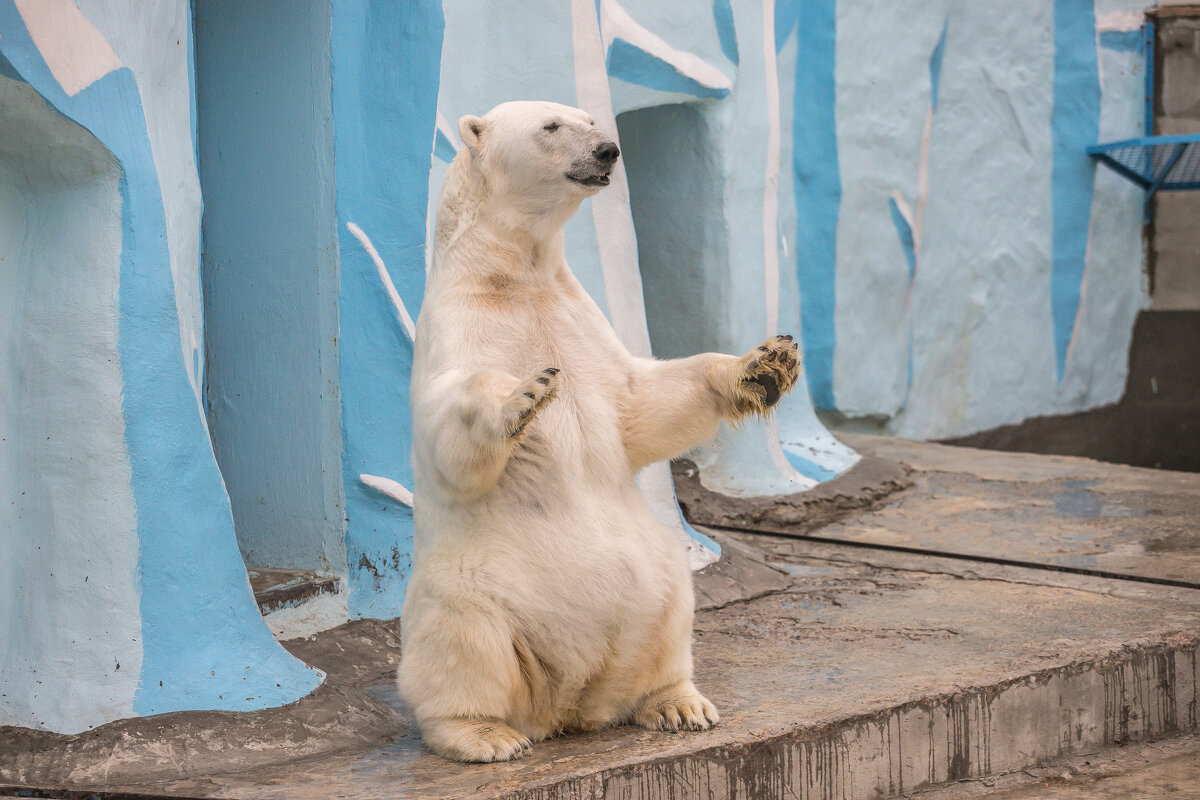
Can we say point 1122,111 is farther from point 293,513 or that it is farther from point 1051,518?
point 293,513

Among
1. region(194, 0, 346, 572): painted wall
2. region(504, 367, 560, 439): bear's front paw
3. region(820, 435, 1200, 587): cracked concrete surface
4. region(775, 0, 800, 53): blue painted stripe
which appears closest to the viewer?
region(504, 367, 560, 439): bear's front paw

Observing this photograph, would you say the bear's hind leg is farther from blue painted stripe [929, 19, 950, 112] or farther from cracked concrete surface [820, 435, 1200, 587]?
blue painted stripe [929, 19, 950, 112]

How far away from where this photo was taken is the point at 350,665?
11.7 ft

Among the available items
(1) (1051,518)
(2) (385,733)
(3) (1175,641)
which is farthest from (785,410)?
(2) (385,733)

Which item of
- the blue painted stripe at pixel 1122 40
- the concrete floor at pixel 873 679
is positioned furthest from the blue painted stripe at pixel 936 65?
the concrete floor at pixel 873 679

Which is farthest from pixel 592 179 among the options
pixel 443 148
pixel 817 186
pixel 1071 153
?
pixel 1071 153

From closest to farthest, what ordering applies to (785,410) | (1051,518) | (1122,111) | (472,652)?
(472,652), (1051,518), (785,410), (1122,111)

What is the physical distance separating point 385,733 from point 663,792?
84 cm

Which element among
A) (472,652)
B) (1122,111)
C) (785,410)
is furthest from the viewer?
(1122,111)

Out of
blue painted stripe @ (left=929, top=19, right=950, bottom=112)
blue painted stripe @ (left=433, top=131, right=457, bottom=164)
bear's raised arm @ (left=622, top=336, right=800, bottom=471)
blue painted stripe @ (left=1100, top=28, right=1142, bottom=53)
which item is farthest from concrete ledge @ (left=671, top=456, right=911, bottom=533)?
blue painted stripe @ (left=1100, top=28, right=1142, bottom=53)

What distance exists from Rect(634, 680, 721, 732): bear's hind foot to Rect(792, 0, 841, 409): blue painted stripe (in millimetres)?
4958

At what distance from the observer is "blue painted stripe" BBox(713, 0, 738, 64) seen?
5.73m

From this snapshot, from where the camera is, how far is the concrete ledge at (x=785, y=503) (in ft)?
18.7

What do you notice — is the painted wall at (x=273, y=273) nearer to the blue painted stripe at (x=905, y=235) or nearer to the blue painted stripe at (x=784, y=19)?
the blue painted stripe at (x=784, y=19)
